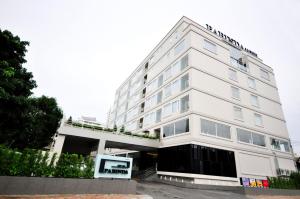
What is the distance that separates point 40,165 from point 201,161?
14944 millimetres

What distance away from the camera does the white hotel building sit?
66.2ft

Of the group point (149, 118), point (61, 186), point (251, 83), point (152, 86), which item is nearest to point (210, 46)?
point (251, 83)

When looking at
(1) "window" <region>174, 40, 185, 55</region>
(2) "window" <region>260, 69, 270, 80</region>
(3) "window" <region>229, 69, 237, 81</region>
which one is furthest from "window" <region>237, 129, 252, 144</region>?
(1) "window" <region>174, 40, 185, 55</region>

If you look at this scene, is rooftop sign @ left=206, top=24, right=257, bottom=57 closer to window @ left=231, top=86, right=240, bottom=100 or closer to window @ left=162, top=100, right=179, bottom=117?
window @ left=231, top=86, right=240, bottom=100

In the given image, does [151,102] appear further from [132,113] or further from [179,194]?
[179,194]

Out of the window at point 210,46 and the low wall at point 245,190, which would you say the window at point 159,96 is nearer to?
the window at point 210,46

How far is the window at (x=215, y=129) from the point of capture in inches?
826

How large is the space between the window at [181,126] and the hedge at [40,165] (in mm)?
12848

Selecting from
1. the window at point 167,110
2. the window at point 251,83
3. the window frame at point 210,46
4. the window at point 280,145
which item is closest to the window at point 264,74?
the window at point 251,83

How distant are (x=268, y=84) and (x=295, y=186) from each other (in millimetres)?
18009

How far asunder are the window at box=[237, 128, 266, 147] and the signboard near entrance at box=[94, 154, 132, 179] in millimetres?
17275

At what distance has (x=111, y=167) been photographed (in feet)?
36.5

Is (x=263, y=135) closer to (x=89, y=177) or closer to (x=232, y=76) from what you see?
(x=232, y=76)

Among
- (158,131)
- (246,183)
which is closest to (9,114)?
(158,131)
